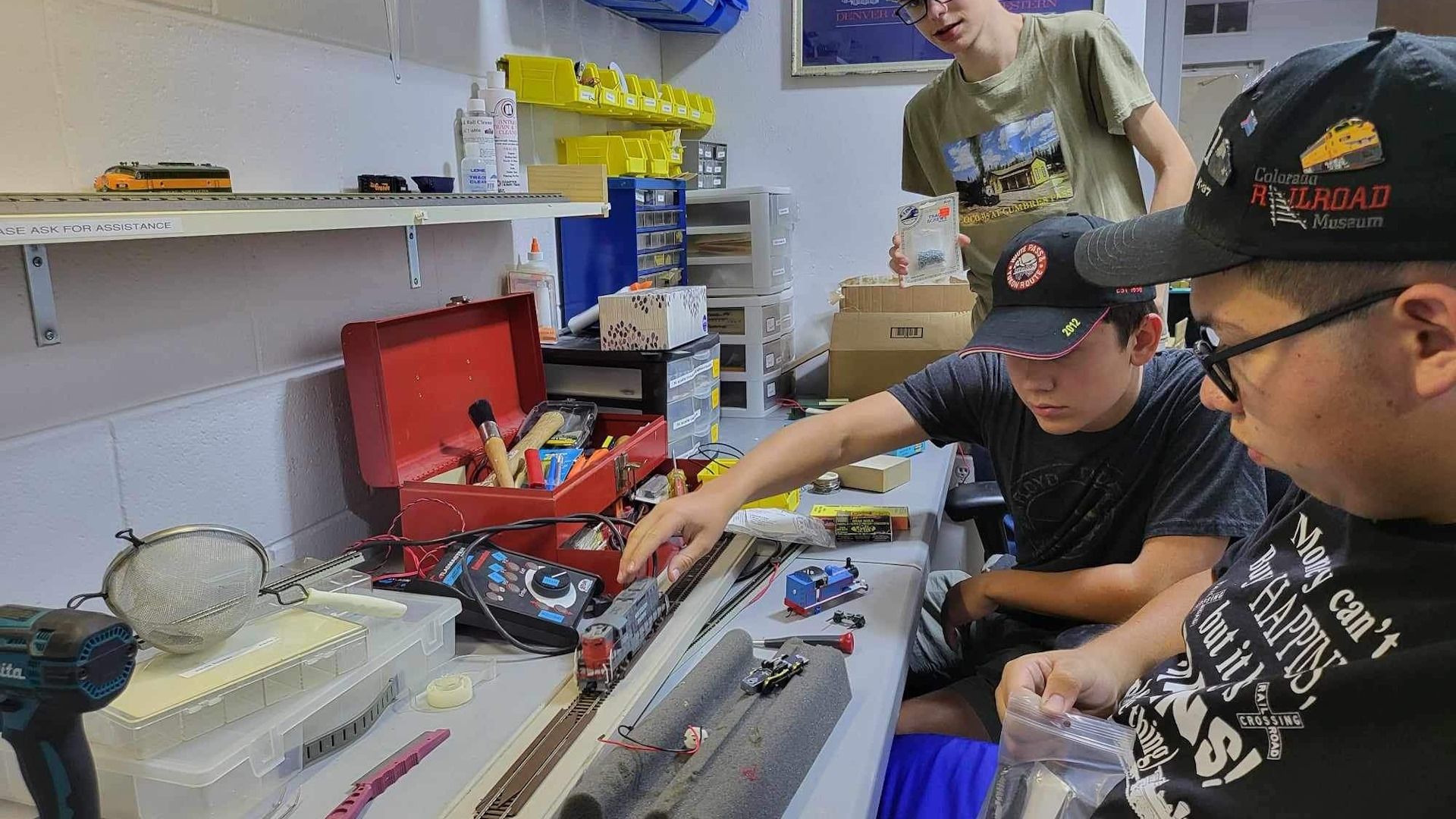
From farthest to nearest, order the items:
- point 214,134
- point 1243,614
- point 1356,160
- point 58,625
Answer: point 214,134 < point 1243,614 < point 58,625 < point 1356,160

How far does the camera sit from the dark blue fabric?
3.40 feet

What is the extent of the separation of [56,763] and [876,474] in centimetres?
134

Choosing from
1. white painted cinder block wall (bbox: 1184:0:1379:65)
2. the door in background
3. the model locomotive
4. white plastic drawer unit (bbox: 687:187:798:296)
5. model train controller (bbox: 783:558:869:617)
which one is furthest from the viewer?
white painted cinder block wall (bbox: 1184:0:1379:65)

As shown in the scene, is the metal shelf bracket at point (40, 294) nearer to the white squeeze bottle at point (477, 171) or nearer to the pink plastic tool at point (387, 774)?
the pink plastic tool at point (387, 774)

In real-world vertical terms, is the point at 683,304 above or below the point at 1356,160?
below

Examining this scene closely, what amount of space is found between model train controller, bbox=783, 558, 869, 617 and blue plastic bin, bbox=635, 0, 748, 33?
6.34ft

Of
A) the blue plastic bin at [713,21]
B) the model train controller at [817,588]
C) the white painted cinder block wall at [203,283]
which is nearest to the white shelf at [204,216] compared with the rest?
the white painted cinder block wall at [203,283]

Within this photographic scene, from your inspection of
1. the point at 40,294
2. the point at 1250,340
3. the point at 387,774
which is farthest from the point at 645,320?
the point at 1250,340

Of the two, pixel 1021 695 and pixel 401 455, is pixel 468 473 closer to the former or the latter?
pixel 401 455

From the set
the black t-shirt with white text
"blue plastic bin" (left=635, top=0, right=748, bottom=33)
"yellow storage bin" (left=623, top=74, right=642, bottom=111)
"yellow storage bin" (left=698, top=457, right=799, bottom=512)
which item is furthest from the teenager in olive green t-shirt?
the black t-shirt with white text

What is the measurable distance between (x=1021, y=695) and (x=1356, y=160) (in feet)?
2.09

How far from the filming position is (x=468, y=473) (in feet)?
5.26

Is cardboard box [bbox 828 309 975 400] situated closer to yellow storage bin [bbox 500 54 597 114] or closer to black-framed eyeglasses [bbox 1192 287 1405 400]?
yellow storage bin [bbox 500 54 597 114]

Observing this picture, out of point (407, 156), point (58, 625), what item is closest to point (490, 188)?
point (407, 156)
